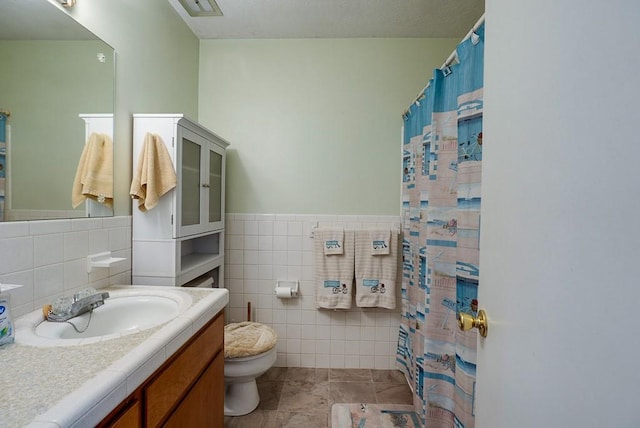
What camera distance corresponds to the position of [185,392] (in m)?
0.92

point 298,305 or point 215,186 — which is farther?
point 298,305

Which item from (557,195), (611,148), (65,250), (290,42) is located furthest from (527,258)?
(290,42)

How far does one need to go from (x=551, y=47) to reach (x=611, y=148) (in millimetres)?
227

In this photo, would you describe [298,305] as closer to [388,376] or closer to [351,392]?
[351,392]

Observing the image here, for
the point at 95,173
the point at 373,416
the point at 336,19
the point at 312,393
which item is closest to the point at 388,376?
the point at 373,416

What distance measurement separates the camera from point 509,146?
1.89 feet

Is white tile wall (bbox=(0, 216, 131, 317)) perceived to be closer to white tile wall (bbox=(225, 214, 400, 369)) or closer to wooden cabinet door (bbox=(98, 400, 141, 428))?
wooden cabinet door (bbox=(98, 400, 141, 428))

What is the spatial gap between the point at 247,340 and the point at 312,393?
24.2 inches

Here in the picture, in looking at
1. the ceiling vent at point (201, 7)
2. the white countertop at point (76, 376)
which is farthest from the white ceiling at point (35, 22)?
the white countertop at point (76, 376)

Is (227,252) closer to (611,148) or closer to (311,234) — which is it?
(311,234)

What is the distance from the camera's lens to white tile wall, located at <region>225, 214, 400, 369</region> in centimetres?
216

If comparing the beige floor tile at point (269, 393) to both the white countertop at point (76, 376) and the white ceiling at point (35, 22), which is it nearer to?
the white countertop at point (76, 376)

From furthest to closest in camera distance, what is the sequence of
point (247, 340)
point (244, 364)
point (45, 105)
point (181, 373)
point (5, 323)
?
point (247, 340)
point (244, 364)
point (45, 105)
point (181, 373)
point (5, 323)

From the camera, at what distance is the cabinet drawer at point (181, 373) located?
75cm
